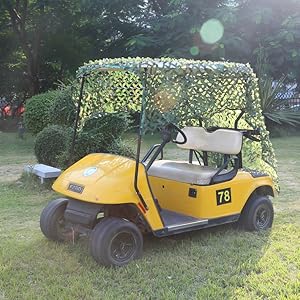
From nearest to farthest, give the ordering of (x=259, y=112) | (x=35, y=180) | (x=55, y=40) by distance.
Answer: (x=259, y=112) → (x=35, y=180) → (x=55, y=40)

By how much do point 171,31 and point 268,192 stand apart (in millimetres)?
9238

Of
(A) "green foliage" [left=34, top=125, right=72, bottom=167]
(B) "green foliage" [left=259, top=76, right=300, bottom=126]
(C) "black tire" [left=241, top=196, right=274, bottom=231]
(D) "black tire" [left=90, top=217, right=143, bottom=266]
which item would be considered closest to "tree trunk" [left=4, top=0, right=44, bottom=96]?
(B) "green foliage" [left=259, top=76, right=300, bottom=126]

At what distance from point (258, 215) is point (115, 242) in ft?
5.07

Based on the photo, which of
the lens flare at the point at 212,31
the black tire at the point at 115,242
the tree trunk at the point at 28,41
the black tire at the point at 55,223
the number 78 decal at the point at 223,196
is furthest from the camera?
the tree trunk at the point at 28,41

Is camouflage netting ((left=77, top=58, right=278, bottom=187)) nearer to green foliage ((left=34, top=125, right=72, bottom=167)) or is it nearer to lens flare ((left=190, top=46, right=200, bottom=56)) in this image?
green foliage ((left=34, top=125, right=72, bottom=167))

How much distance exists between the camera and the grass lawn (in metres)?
3.03

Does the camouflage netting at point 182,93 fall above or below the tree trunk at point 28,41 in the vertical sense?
below

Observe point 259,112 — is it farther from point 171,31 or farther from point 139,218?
point 171,31

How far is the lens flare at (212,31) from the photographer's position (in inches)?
484

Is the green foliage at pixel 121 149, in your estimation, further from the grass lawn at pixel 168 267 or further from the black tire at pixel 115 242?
the black tire at pixel 115 242

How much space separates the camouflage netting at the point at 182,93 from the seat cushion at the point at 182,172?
1.48ft

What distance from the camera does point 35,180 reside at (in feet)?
20.7

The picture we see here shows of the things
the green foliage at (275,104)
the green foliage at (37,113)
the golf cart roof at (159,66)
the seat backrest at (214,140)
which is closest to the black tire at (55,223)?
the golf cart roof at (159,66)

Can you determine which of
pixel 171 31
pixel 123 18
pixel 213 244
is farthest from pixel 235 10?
pixel 213 244
